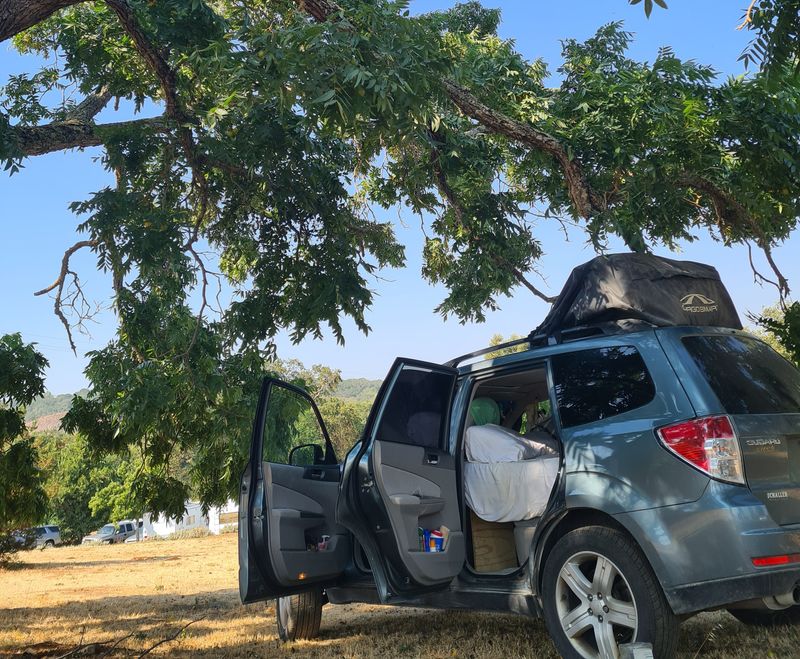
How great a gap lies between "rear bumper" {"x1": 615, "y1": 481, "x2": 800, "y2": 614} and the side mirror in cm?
326

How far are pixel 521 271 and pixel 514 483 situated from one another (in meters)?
6.75

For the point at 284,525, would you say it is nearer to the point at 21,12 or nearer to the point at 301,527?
the point at 301,527

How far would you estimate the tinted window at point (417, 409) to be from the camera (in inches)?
201

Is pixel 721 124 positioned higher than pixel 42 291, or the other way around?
pixel 721 124

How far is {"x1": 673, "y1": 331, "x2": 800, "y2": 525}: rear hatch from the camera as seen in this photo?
383 centimetres

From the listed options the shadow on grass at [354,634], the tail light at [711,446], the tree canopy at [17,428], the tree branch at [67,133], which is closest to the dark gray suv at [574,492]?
the tail light at [711,446]

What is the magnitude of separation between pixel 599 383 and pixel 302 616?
11.5 feet

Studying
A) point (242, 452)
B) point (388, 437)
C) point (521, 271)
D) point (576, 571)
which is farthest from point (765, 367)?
A: point (521, 271)

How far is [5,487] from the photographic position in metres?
10.3

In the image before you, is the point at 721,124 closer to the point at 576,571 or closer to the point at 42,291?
the point at 576,571

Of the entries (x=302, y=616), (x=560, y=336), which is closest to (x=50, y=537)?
(x=302, y=616)

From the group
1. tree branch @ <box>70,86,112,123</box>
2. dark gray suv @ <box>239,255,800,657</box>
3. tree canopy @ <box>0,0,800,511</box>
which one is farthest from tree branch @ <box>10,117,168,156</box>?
dark gray suv @ <box>239,255,800,657</box>

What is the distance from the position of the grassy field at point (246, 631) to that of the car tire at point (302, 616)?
0.14 metres

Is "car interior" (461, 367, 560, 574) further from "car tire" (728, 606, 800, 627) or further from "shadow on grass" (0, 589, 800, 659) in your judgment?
"car tire" (728, 606, 800, 627)
